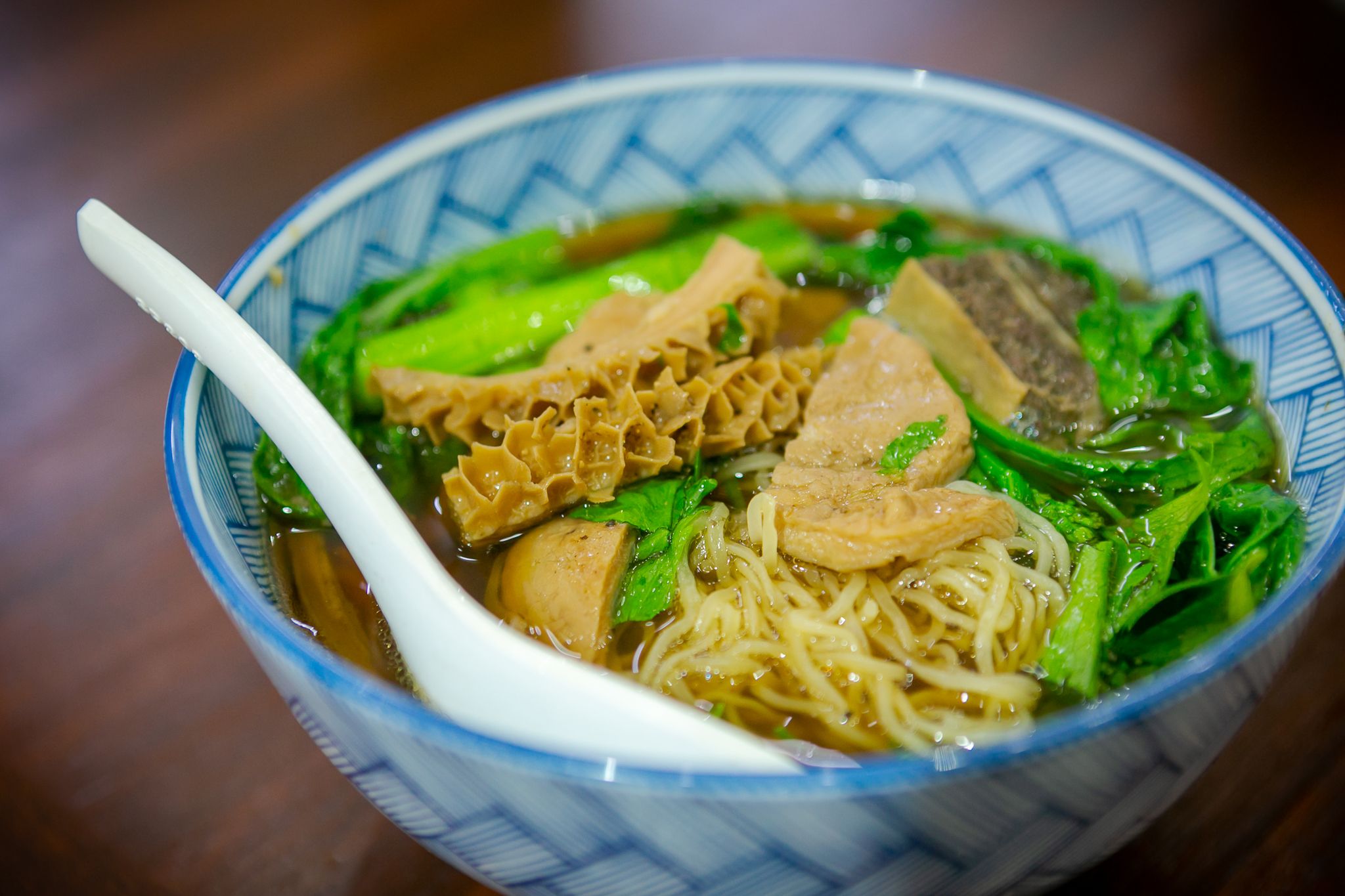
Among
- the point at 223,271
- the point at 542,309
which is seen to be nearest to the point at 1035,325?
the point at 542,309

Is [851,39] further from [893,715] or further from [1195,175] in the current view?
[893,715]

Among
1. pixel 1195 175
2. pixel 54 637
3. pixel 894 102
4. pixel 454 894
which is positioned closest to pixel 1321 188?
pixel 1195 175

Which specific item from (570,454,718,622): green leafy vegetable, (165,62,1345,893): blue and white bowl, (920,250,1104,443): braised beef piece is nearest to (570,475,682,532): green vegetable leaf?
(570,454,718,622): green leafy vegetable

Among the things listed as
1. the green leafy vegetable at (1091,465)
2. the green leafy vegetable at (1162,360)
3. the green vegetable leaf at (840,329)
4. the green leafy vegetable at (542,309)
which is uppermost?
the green leafy vegetable at (542,309)

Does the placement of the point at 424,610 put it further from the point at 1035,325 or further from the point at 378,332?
the point at 1035,325

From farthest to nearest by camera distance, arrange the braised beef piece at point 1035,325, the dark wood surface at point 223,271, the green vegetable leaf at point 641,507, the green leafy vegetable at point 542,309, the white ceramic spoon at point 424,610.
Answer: the green leafy vegetable at point 542,309, the braised beef piece at point 1035,325, the green vegetable leaf at point 641,507, the dark wood surface at point 223,271, the white ceramic spoon at point 424,610

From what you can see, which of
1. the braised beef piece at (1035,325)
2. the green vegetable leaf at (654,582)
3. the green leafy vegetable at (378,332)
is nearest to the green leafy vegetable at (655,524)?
the green vegetable leaf at (654,582)

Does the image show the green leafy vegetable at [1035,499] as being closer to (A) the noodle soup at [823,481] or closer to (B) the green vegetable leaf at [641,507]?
(A) the noodle soup at [823,481]

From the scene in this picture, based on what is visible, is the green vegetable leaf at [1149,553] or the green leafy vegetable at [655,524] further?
the green leafy vegetable at [655,524]
